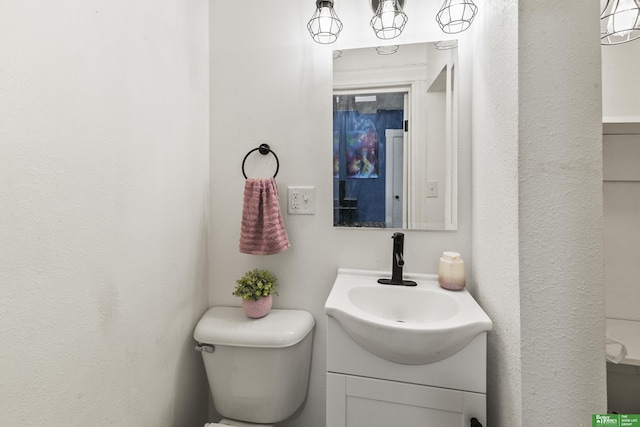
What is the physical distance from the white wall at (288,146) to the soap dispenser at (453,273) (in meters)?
0.10

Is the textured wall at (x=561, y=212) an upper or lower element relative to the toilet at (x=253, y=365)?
upper

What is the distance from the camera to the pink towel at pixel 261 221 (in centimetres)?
120

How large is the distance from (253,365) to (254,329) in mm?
131

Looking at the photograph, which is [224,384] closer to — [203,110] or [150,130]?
[150,130]

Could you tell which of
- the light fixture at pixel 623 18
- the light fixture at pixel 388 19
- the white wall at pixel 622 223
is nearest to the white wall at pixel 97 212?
the light fixture at pixel 388 19

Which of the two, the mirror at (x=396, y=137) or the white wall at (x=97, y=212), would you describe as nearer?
the white wall at (x=97, y=212)

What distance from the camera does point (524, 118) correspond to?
0.72m

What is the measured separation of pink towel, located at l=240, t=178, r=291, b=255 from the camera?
47.3 inches

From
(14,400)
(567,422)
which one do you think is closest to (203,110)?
(14,400)

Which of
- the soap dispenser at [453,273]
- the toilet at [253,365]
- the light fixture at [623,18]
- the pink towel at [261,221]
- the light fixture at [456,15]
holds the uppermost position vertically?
the light fixture at [456,15]

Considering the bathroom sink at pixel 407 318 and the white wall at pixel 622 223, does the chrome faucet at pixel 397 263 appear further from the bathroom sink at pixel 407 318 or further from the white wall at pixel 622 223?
the white wall at pixel 622 223

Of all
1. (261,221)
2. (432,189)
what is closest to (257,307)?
(261,221)

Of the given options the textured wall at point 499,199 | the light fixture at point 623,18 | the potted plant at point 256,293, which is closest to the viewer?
the textured wall at point 499,199

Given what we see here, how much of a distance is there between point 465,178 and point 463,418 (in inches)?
32.3
